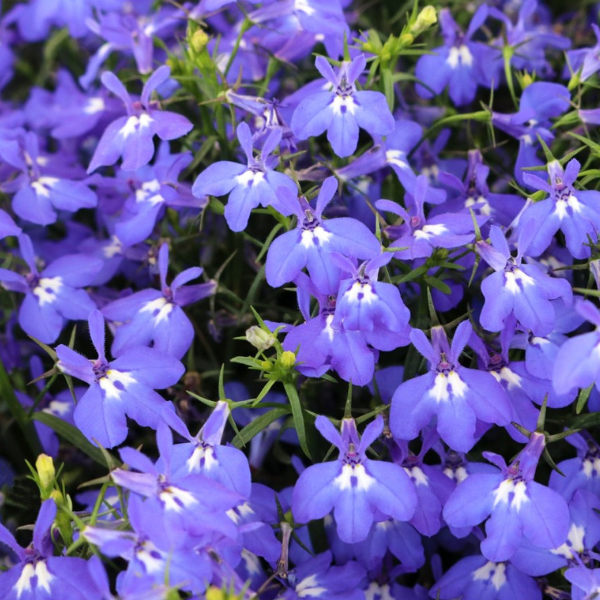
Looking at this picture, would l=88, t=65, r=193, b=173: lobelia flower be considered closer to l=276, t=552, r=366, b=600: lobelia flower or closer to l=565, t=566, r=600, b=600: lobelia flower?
l=276, t=552, r=366, b=600: lobelia flower

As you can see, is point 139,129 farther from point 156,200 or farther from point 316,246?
point 316,246

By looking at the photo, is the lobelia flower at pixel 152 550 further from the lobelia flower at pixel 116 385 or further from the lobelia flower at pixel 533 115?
the lobelia flower at pixel 533 115

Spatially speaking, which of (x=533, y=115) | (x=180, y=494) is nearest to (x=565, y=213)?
(x=533, y=115)

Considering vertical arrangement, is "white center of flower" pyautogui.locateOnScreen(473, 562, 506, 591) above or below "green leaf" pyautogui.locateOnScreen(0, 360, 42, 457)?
below

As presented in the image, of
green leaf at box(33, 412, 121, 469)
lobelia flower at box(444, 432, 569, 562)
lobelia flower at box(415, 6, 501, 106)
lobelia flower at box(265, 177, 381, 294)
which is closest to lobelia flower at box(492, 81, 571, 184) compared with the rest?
lobelia flower at box(415, 6, 501, 106)

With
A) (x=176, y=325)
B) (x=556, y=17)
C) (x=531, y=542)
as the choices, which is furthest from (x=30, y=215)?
(x=556, y=17)

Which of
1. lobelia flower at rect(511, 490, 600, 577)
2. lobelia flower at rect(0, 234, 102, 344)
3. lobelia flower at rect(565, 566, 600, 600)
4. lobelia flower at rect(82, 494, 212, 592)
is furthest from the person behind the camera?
lobelia flower at rect(0, 234, 102, 344)

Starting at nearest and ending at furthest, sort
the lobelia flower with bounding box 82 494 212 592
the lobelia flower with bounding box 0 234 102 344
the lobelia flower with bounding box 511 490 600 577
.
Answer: the lobelia flower with bounding box 82 494 212 592 < the lobelia flower with bounding box 511 490 600 577 < the lobelia flower with bounding box 0 234 102 344
